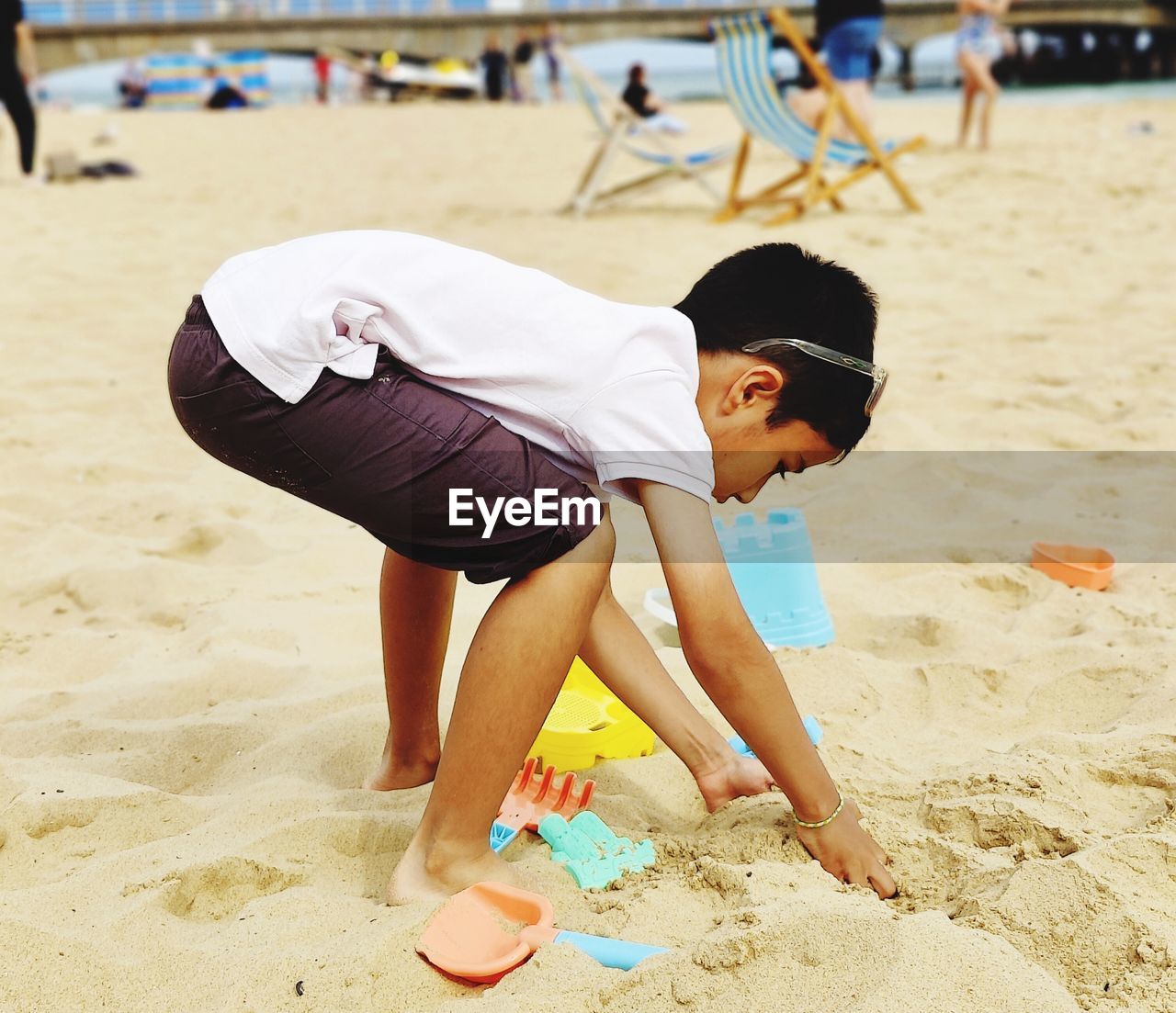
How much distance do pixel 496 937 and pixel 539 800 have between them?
41cm

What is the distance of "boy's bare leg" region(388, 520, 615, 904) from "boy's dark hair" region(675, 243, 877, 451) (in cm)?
31

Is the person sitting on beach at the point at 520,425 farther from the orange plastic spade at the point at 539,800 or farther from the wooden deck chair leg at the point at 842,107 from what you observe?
the wooden deck chair leg at the point at 842,107

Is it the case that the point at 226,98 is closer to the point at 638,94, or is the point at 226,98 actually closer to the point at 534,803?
the point at 638,94

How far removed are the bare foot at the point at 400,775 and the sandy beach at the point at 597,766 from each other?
0.02 m

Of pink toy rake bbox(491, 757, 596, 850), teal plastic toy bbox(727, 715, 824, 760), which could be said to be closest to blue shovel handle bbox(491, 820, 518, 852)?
pink toy rake bbox(491, 757, 596, 850)

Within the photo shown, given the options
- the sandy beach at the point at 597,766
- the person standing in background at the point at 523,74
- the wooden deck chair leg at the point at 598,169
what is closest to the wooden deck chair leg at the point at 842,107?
the wooden deck chair leg at the point at 598,169

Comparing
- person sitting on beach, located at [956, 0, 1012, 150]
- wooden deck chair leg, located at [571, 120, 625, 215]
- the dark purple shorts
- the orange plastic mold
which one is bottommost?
the orange plastic mold

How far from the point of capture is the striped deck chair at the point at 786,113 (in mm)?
6719

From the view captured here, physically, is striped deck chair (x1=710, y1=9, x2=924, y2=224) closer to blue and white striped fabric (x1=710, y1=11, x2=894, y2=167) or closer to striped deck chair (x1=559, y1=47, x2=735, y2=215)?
blue and white striped fabric (x1=710, y1=11, x2=894, y2=167)

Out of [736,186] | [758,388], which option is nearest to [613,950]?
[758,388]

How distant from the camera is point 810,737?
1.91m

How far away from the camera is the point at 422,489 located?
1516 millimetres

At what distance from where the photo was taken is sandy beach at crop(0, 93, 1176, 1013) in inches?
54.0

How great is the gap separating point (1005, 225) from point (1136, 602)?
175 inches
